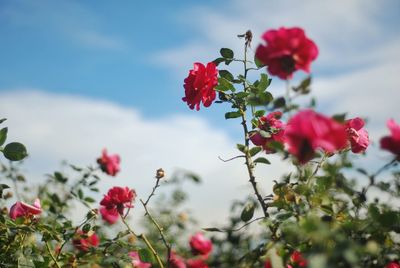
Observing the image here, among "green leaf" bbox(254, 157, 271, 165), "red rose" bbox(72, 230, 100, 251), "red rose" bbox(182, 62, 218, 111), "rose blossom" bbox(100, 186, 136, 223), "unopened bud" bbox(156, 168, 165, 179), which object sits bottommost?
"red rose" bbox(72, 230, 100, 251)

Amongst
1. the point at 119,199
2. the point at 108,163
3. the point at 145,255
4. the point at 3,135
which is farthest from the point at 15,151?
the point at 108,163

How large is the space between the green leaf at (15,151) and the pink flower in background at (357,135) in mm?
1409

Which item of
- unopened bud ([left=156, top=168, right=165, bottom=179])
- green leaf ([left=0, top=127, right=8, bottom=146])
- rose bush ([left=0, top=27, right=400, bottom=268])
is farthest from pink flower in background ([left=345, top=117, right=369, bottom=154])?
green leaf ([left=0, top=127, right=8, bottom=146])

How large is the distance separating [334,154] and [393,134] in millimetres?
574

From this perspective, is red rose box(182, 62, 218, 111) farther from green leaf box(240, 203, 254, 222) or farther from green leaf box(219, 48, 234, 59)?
green leaf box(240, 203, 254, 222)

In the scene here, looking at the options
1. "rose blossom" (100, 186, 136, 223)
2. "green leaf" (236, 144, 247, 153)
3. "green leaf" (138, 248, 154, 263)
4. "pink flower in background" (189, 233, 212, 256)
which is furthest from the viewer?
"pink flower in background" (189, 233, 212, 256)

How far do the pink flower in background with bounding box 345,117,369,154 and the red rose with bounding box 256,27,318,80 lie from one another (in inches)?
20.0

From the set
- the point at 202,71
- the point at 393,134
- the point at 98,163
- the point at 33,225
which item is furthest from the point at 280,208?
the point at 98,163

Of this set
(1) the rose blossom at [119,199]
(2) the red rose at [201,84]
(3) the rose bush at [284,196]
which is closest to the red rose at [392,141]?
(3) the rose bush at [284,196]

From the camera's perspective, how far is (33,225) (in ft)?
6.09

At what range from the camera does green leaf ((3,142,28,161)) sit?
1733 mm

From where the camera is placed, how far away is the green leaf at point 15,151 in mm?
1733

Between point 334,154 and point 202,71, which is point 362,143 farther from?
point 202,71

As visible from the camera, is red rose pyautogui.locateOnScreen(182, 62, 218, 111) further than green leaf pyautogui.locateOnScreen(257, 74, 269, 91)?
Yes
